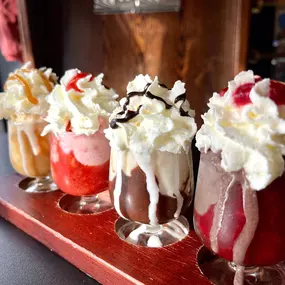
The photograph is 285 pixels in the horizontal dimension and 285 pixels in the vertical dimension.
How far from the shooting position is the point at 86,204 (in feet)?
3.07

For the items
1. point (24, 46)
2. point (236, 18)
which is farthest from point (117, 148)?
point (24, 46)

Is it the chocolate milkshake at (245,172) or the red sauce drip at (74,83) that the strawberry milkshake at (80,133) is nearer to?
the red sauce drip at (74,83)

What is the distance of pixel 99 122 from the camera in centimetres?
83

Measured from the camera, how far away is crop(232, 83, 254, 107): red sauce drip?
1.95ft

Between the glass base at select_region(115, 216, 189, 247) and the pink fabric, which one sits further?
the pink fabric

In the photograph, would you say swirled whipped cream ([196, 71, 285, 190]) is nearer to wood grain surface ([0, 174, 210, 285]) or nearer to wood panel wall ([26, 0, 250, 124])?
wood grain surface ([0, 174, 210, 285])

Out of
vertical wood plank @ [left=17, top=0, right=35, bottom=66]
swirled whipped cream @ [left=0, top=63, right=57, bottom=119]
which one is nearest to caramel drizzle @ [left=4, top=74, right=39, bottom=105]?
swirled whipped cream @ [left=0, top=63, right=57, bottom=119]

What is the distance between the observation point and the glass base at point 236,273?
0.66 m

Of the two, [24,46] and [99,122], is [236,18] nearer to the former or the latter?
[24,46]

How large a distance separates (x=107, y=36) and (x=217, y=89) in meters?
0.69

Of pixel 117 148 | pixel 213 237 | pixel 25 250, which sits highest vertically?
pixel 117 148

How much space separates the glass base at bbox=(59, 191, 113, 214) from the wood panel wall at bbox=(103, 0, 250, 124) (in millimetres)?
1054

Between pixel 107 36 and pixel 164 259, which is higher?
pixel 107 36

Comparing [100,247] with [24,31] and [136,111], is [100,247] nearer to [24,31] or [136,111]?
[136,111]
